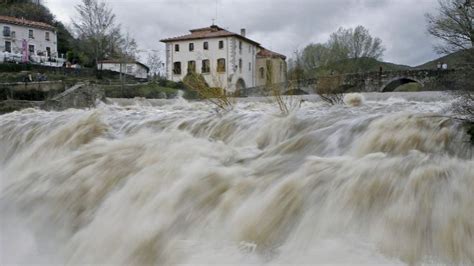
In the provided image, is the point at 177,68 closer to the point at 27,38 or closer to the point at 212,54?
the point at 212,54

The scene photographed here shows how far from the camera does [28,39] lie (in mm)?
57938

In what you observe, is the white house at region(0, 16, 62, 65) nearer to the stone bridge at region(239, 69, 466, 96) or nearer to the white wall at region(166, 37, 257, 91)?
the white wall at region(166, 37, 257, 91)


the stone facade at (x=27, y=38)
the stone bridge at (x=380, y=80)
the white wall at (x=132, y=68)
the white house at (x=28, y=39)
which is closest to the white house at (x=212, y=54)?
the white wall at (x=132, y=68)

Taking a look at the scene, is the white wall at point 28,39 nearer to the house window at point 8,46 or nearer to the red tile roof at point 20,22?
the house window at point 8,46

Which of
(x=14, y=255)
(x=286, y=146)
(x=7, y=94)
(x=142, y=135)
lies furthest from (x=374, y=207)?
(x=7, y=94)

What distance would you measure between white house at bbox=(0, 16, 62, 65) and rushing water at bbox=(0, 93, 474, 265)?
179 feet

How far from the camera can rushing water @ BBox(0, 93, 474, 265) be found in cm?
281

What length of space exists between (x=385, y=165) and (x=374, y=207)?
26.4 inches

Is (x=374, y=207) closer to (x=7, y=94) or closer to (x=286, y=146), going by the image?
(x=286, y=146)

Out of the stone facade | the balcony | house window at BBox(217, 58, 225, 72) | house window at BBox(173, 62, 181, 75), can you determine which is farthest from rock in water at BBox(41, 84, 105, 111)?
the balcony

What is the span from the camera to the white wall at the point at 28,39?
5616 centimetres

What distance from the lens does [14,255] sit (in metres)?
3.39

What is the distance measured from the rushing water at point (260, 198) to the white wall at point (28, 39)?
196 feet

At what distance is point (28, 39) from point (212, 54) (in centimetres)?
2917
